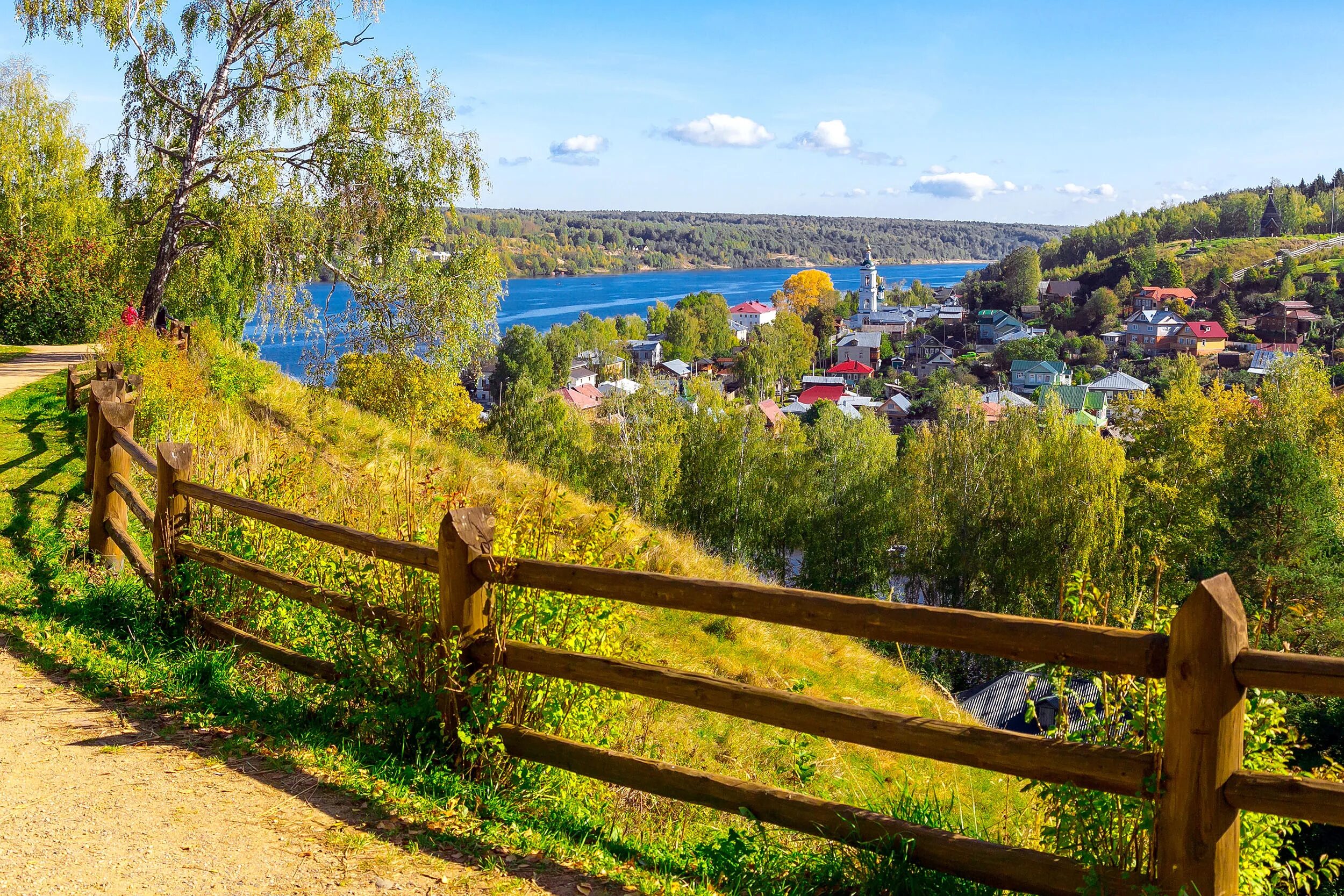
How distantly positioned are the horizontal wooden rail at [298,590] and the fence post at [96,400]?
7.83ft

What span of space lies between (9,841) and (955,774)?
6.29 m

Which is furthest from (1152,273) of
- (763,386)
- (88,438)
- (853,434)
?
(88,438)

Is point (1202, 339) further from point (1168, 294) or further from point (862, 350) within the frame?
point (862, 350)

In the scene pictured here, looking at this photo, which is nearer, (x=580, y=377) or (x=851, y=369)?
(x=580, y=377)

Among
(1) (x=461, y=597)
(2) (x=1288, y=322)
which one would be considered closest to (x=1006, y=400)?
(1) (x=461, y=597)

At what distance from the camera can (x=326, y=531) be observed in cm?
466

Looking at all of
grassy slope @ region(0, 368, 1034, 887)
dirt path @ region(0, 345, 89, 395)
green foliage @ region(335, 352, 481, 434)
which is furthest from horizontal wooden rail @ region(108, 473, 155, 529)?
green foliage @ region(335, 352, 481, 434)

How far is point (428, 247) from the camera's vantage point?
18.0m

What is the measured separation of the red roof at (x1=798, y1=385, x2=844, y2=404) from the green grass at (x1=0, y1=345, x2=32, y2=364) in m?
66.2

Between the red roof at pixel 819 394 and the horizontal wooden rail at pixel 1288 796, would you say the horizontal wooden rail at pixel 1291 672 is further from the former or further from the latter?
the red roof at pixel 819 394

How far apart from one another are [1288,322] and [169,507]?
366 ft

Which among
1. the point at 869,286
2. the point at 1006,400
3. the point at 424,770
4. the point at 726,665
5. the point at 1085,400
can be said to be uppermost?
the point at 869,286

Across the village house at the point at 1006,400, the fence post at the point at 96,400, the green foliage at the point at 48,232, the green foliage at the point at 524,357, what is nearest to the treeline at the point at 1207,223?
the village house at the point at 1006,400

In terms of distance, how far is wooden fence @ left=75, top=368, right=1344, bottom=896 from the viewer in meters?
2.62
